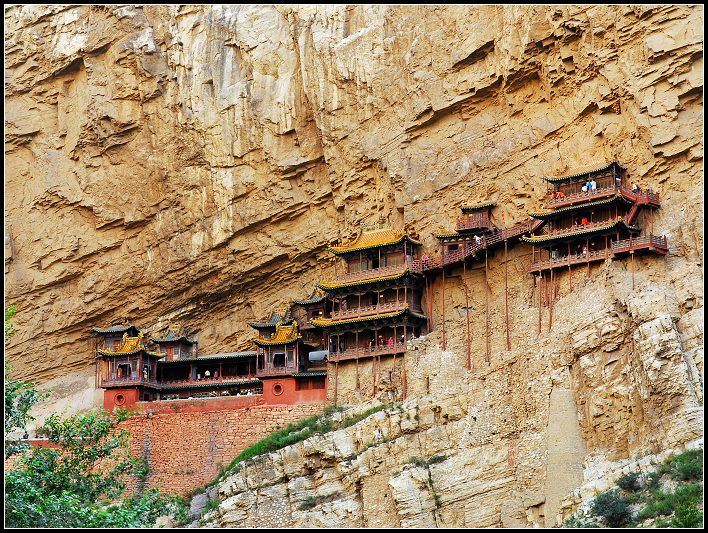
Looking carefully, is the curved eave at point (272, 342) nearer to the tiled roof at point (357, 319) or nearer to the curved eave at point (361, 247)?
the tiled roof at point (357, 319)

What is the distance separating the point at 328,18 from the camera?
46781mm

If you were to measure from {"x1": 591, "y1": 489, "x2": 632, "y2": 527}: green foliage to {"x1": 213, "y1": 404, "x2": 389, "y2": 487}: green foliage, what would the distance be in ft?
33.6

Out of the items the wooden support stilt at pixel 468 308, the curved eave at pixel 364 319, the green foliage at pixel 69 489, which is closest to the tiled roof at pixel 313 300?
the curved eave at pixel 364 319

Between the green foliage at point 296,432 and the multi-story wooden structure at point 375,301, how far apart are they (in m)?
2.57

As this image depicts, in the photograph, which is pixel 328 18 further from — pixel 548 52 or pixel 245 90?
pixel 548 52

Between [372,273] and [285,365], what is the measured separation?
15.5 ft

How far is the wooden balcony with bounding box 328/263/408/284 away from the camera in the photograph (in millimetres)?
42938

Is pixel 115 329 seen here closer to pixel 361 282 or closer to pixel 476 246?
pixel 361 282

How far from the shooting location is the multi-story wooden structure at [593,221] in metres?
37.3

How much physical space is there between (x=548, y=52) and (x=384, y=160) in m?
7.61

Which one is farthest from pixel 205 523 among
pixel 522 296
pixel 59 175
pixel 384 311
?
pixel 59 175

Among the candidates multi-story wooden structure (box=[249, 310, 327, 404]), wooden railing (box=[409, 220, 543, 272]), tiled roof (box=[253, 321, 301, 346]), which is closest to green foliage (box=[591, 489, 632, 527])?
wooden railing (box=[409, 220, 543, 272])

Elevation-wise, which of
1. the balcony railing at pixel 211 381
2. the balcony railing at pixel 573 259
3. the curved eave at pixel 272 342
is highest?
the balcony railing at pixel 573 259

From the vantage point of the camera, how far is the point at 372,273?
1714 inches
